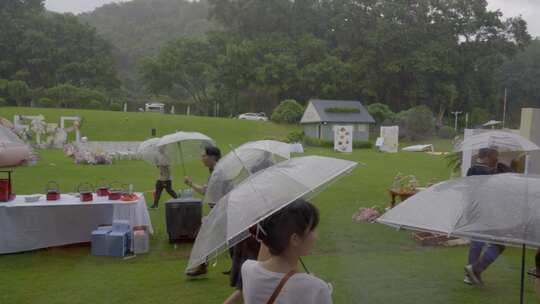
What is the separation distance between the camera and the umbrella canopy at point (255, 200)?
9.26ft

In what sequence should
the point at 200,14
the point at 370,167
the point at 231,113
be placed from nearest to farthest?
the point at 370,167
the point at 231,113
the point at 200,14

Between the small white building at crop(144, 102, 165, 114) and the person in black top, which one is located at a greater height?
the small white building at crop(144, 102, 165, 114)

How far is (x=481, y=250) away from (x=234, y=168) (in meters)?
3.08

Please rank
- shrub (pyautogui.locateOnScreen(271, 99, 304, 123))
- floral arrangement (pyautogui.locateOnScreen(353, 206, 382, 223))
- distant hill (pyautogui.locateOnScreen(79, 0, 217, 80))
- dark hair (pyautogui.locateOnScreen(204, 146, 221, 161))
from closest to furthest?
dark hair (pyautogui.locateOnScreen(204, 146, 221, 161)), floral arrangement (pyautogui.locateOnScreen(353, 206, 382, 223)), shrub (pyautogui.locateOnScreen(271, 99, 304, 123)), distant hill (pyautogui.locateOnScreen(79, 0, 217, 80))

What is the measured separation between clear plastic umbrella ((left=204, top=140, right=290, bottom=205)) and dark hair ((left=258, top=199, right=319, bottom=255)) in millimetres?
3040

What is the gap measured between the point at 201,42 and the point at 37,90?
1771cm

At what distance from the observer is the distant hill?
76562 mm

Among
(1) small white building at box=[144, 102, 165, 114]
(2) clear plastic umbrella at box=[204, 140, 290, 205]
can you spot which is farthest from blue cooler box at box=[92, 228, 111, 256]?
(1) small white building at box=[144, 102, 165, 114]

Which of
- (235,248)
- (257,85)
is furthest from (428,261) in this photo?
(257,85)

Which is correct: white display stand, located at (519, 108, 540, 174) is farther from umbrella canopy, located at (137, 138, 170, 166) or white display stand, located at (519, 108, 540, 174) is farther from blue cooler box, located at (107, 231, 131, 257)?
blue cooler box, located at (107, 231, 131, 257)

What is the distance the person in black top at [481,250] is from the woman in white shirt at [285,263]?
413cm

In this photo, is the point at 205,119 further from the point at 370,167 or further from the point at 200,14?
the point at 200,14

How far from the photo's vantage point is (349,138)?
29.0 meters

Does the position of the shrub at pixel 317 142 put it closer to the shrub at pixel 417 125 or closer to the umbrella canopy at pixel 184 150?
the shrub at pixel 417 125
